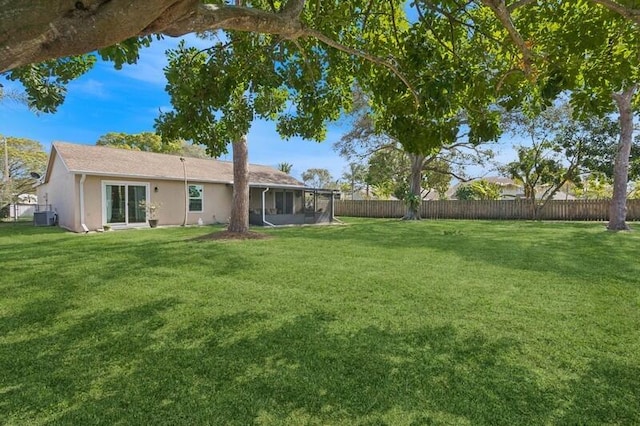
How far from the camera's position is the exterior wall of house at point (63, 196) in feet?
47.6

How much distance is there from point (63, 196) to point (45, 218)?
229 centimetres

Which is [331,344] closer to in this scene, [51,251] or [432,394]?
[432,394]

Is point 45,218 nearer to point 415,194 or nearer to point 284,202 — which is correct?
point 284,202

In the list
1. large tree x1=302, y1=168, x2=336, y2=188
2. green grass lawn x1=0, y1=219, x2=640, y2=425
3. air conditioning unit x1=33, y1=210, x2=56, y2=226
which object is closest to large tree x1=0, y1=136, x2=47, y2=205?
air conditioning unit x1=33, y1=210, x2=56, y2=226

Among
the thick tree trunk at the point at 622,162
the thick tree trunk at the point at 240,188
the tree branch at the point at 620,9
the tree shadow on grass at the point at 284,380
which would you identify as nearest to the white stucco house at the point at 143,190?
the thick tree trunk at the point at 240,188

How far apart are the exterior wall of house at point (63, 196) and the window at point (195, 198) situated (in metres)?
5.04

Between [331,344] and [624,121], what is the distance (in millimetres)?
16875

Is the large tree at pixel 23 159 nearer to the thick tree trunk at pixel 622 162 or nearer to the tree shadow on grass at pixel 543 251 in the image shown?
the tree shadow on grass at pixel 543 251

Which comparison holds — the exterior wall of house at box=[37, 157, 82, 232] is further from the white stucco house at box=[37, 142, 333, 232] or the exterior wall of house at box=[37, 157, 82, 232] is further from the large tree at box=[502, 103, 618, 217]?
the large tree at box=[502, 103, 618, 217]

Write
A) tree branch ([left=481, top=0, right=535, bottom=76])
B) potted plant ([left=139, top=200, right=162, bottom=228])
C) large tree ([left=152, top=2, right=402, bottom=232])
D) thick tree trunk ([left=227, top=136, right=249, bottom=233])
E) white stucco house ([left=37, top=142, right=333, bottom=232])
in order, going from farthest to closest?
1. potted plant ([left=139, top=200, right=162, bottom=228])
2. white stucco house ([left=37, top=142, right=333, bottom=232])
3. thick tree trunk ([left=227, top=136, right=249, bottom=233])
4. large tree ([left=152, top=2, right=402, bottom=232])
5. tree branch ([left=481, top=0, right=535, bottom=76])

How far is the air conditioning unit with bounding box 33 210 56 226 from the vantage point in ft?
56.5

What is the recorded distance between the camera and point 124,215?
15.9 metres

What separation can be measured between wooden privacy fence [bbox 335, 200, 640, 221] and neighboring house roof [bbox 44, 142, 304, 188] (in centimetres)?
976

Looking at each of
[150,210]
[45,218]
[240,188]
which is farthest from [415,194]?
[45,218]
